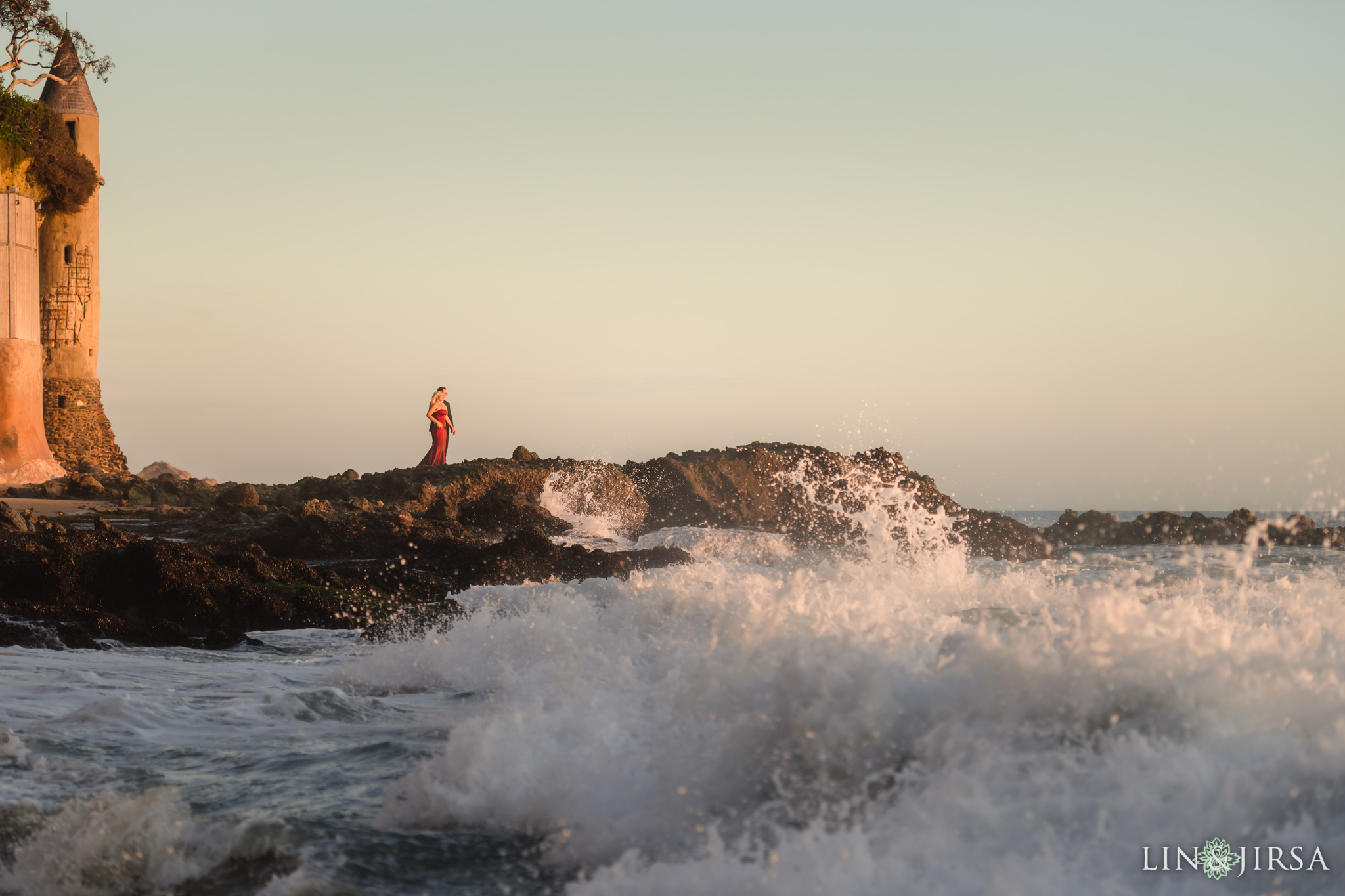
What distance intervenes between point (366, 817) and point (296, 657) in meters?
4.64

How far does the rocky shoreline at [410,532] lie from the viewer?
8891 millimetres

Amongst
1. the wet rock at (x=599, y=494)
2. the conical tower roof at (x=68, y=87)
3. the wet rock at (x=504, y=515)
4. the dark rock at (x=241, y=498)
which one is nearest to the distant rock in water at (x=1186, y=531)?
the wet rock at (x=599, y=494)

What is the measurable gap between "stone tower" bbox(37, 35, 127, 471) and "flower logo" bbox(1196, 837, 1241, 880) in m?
29.5

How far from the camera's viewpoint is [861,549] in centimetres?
2084

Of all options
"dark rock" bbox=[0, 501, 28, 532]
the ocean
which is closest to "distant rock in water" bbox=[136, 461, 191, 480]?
"dark rock" bbox=[0, 501, 28, 532]

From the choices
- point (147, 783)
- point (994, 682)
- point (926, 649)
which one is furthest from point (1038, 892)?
point (147, 783)

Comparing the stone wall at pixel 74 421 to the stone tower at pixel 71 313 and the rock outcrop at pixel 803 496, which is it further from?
the rock outcrop at pixel 803 496

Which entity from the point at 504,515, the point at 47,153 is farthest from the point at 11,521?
the point at 47,153

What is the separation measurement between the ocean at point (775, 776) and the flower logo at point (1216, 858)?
0.05 ft

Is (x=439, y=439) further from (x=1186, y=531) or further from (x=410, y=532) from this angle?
(x=1186, y=531)

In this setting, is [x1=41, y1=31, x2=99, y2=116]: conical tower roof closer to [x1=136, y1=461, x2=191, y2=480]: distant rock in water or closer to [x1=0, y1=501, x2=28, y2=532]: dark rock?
[x1=136, y1=461, x2=191, y2=480]: distant rock in water

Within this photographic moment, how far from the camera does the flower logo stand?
9.72 feet

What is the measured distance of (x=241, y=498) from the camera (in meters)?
18.9

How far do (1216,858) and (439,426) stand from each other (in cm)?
2153
